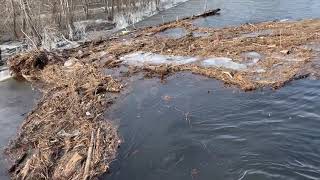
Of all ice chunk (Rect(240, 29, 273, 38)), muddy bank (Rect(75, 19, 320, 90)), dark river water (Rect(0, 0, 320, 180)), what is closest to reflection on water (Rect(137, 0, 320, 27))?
muddy bank (Rect(75, 19, 320, 90))

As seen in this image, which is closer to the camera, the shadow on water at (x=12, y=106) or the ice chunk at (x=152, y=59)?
the shadow on water at (x=12, y=106)

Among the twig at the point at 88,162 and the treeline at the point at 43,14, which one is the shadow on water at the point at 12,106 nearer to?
the twig at the point at 88,162

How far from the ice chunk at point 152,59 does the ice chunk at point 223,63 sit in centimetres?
66

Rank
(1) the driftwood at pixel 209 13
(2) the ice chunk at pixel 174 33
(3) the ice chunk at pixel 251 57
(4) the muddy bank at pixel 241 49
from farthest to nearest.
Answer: (1) the driftwood at pixel 209 13, (2) the ice chunk at pixel 174 33, (3) the ice chunk at pixel 251 57, (4) the muddy bank at pixel 241 49

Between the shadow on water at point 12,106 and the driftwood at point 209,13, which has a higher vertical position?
the driftwood at point 209,13

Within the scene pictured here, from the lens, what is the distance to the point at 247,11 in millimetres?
24516

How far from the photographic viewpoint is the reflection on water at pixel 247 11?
72.0 feet

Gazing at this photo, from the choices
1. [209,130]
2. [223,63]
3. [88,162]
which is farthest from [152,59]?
[88,162]

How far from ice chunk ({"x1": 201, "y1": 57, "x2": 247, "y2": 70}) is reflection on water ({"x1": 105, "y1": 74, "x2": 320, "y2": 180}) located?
4.10 ft

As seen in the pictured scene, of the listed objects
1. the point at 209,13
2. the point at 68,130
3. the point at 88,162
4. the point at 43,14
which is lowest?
the point at 43,14

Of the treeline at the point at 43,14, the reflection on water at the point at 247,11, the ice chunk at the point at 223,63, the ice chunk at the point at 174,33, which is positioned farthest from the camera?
the treeline at the point at 43,14

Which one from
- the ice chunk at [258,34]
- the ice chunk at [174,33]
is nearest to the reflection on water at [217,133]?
the ice chunk at [258,34]

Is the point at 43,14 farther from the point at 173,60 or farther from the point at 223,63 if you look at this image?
the point at 223,63

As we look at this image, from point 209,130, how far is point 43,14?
69.3 feet
